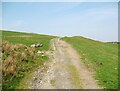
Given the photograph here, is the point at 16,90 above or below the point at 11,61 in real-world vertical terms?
below

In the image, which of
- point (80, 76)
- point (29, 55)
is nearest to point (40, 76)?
point (80, 76)

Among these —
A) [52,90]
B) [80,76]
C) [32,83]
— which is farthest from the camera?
[80,76]

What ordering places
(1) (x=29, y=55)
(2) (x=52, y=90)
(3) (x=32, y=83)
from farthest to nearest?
1. (1) (x=29, y=55)
2. (3) (x=32, y=83)
3. (2) (x=52, y=90)

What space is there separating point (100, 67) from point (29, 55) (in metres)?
10.5

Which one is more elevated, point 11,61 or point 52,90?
point 11,61

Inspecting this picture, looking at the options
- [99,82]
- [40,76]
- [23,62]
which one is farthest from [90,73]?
[23,62]

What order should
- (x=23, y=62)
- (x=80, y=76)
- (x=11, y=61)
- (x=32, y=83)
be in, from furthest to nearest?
1. (x=23, y=62)
2. (x=11, y=61)
3. (x=80, y=76)
4. (x=32, y=83)

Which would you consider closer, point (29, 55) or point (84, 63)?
point (84, 63)

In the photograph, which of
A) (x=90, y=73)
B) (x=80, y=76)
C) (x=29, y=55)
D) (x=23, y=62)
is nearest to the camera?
(x=80, y=76)

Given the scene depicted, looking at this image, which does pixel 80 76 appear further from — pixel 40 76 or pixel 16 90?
pixel 16 90

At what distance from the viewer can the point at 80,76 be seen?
2250 cm

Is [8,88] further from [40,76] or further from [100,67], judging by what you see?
[100,67]

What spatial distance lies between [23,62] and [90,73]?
8.53 meters

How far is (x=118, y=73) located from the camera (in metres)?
24.2
